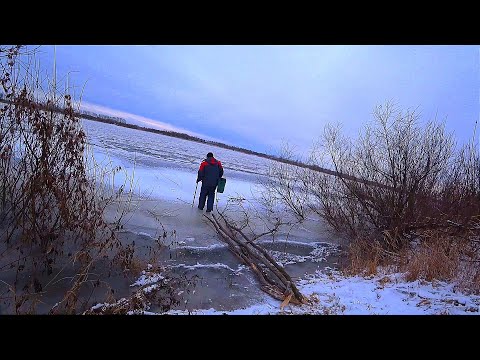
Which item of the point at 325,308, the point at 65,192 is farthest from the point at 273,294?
the point at 65,192

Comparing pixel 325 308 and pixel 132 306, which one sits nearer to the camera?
pixel 132 306

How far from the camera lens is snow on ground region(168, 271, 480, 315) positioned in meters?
4.45

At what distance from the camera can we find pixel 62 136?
219 inches

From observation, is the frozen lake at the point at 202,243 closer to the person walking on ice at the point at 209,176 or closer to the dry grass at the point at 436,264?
the person walking on ice at the point at 209,176

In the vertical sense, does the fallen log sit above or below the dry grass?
below

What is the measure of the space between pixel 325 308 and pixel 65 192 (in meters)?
5.11

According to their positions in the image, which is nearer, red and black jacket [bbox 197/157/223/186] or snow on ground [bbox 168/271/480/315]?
snow on ground [bbox 168/271/480/315]

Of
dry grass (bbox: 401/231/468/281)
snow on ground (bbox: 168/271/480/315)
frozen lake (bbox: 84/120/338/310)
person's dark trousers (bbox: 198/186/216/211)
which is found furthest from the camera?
person's dark trousers (bbox: 198/186/216/211)

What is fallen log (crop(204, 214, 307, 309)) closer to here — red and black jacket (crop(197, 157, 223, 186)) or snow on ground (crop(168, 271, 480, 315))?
snow on ground (crop(168, 271, 480, 315))

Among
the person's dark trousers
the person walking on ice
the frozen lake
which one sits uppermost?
the person walking on ice

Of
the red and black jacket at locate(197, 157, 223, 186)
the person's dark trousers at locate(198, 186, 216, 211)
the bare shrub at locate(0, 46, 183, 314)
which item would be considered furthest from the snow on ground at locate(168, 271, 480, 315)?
the red and black jacket at locate(197, 157, 223, 186)

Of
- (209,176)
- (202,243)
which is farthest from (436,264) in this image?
(209,176)
